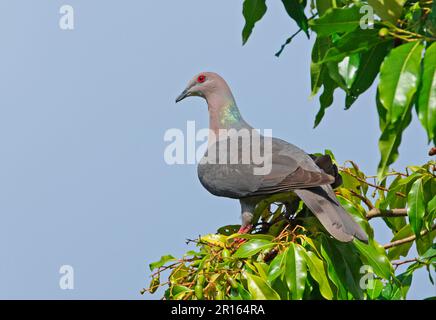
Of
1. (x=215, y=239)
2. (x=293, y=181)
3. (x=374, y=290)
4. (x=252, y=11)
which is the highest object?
(x=252, y=11)

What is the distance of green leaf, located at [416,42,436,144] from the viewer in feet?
8.45

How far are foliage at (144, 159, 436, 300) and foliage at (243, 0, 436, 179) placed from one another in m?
0.85

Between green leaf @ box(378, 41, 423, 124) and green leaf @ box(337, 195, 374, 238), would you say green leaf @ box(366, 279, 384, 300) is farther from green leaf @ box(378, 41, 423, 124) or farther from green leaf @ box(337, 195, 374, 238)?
green leaf @ box(378, 41, 423, 124)

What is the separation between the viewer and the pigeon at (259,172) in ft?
14.0

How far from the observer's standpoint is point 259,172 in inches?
200

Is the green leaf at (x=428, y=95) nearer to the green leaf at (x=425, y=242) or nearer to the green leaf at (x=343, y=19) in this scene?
the green leaf at (x=343, y=19)

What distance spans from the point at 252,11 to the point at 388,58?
1.07 meters

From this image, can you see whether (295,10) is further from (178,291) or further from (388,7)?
(178,291)

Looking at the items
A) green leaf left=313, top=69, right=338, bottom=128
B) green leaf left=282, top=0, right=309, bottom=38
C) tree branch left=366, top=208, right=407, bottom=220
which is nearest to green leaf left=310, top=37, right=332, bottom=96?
green leaf left=313, top=69, right=338, bottom=128

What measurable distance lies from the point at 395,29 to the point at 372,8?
0.47 ft

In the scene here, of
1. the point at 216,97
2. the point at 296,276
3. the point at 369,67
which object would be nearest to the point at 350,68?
the point at 369,67

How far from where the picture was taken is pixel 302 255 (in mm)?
3602
